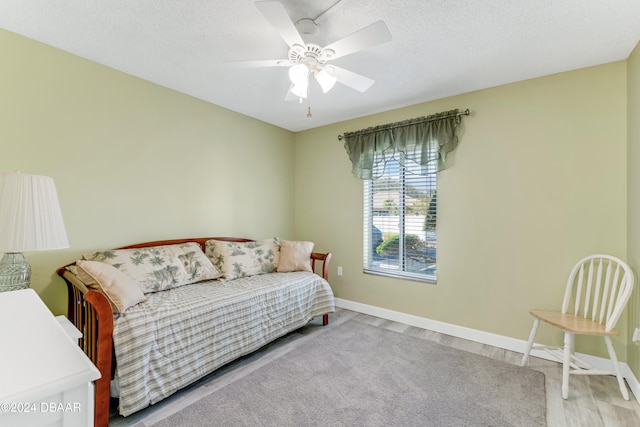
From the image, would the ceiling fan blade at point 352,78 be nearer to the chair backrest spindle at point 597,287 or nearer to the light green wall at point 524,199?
the light green wall at point 524,199

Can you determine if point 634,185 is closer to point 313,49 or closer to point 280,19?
point 313,49

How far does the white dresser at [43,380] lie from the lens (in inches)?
21.3

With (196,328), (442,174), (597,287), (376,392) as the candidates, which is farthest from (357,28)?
(597,287)

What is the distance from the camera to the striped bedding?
1687 millimetres

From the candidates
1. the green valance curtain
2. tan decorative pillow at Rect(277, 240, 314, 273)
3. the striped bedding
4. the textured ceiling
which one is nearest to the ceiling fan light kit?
the textured ceiling

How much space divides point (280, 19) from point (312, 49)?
330 millimetres

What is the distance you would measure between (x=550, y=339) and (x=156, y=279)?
10.7 ft

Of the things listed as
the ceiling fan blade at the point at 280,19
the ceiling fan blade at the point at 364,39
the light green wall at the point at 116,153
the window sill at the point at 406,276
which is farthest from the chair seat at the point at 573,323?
the light green wall at the point at 116,153

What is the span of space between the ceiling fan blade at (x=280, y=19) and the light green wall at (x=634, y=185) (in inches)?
91.6

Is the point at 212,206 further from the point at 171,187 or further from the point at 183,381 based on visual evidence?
the point at 183,381

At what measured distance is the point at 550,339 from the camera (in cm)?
247

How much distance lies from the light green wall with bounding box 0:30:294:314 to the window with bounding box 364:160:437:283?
58.5 inches

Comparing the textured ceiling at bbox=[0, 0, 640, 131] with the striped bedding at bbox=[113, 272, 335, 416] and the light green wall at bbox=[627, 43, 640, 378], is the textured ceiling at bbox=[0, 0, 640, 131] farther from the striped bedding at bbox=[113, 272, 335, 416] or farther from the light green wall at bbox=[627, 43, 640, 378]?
the striped bedding at bbox=[113, 272, 335, 416]

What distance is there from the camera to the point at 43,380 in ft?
1.90
